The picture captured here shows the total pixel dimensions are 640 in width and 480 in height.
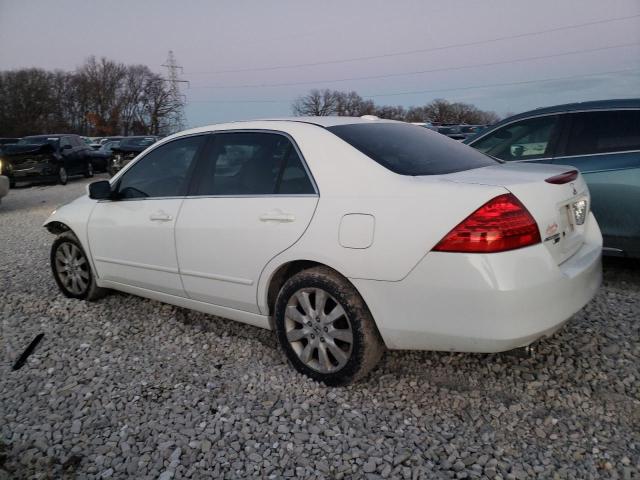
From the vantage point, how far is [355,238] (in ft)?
8.70

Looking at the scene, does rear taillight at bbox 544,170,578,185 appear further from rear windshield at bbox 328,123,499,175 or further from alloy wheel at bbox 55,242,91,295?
alloy wheel at bbox 55,242,91,295

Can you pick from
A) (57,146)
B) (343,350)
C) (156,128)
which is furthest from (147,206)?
(156,128)

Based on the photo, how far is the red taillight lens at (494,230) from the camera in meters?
2.37

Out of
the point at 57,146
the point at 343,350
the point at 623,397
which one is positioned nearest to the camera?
the point at 623,397

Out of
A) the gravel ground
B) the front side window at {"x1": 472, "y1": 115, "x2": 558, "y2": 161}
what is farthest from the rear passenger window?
the gravel ground

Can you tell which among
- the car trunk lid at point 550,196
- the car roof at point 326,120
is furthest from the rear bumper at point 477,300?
the car roof at point 326,120

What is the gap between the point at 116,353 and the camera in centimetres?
356

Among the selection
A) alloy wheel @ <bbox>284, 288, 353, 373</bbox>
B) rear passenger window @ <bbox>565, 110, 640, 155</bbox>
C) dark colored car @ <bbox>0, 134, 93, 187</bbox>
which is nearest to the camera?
alloy wheel @ <bbox>284, 288, 353, 373</bbox>

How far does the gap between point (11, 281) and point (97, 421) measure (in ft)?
11.0

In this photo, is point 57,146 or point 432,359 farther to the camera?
point 57,146

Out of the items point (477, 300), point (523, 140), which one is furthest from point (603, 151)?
point (477, 300)

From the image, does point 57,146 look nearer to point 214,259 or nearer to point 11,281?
point 11,281

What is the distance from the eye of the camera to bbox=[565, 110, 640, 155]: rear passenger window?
14.2ft

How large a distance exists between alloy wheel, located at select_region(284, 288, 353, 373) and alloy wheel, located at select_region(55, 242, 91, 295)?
2383mm
